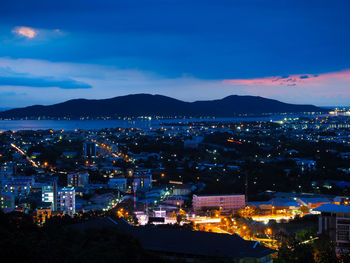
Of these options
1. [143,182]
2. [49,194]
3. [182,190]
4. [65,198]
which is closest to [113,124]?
[143,182]

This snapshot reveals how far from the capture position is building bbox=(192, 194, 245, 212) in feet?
34.2

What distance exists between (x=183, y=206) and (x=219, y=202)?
0.90 meters

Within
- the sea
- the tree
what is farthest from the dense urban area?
the sea

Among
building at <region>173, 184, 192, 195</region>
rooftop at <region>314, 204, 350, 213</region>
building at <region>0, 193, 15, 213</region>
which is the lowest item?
building at <region>173, 184, 192, 195</region>

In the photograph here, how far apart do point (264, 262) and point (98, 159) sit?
600 inches

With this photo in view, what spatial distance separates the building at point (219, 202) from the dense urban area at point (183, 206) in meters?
0.02

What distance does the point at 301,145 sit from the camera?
23.8m

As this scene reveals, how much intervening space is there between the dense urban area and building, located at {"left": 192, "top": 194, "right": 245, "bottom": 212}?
0.07 ft

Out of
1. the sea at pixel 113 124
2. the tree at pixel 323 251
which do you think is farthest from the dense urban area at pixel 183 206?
the sea at pixel 113 124

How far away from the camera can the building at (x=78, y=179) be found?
44.7ft

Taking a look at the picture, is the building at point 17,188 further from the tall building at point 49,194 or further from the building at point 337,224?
the building at point 337,224

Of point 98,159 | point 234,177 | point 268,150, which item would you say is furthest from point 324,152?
point 98,159

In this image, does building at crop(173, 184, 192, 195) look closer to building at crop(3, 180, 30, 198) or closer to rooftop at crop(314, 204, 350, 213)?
building at crop(3, 180, 30, 198)

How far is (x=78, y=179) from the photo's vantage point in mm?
13750
